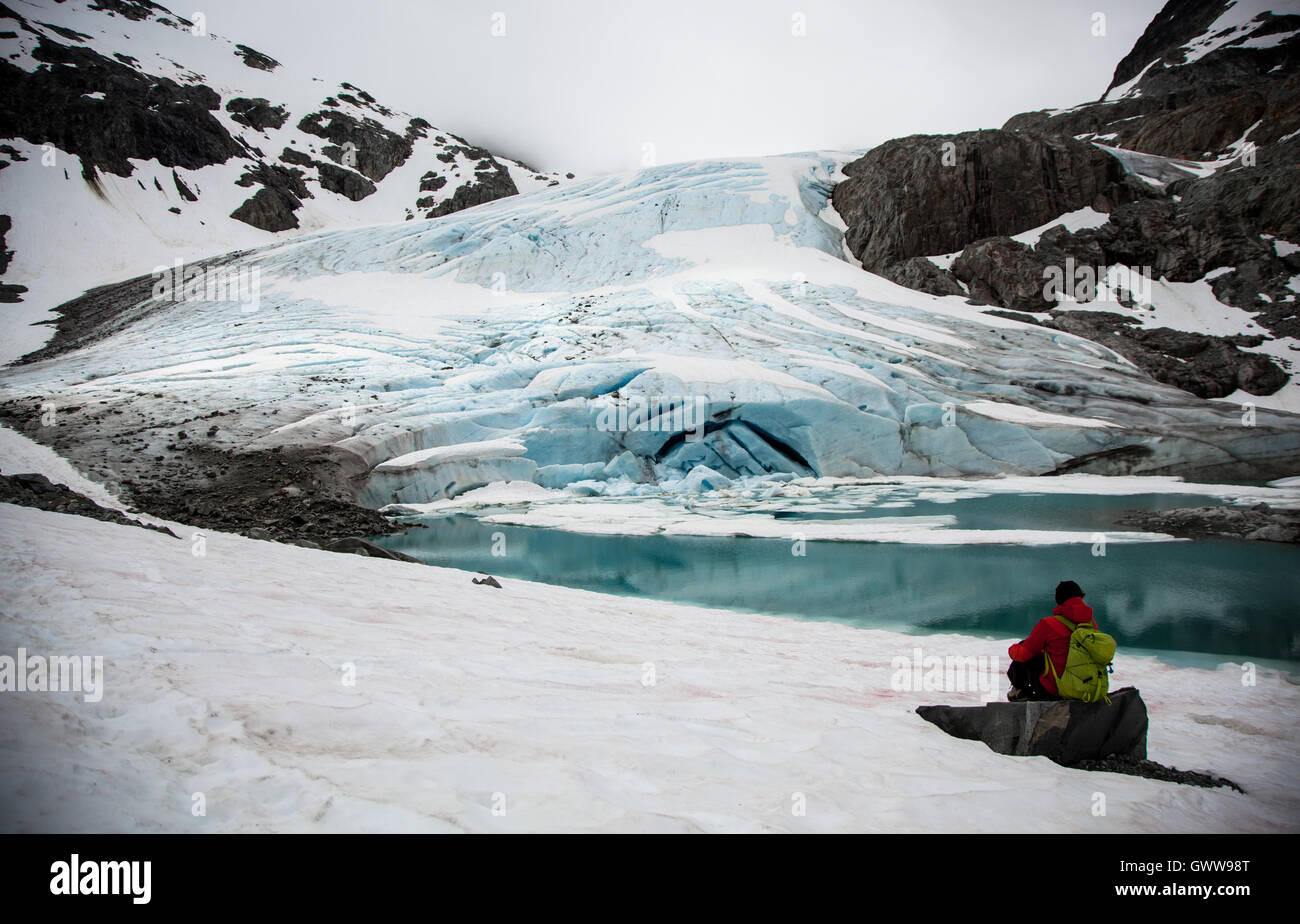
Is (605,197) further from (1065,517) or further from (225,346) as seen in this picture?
(1065,517)

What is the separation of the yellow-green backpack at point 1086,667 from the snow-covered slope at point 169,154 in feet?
122

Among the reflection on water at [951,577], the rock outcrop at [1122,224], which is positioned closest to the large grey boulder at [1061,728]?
the reflection on water at [951,577]

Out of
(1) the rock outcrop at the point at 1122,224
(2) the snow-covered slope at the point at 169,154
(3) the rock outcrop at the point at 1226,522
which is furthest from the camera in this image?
(2) the snow-covered slope at the point at 169,154

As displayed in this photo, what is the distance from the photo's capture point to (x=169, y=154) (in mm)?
50750

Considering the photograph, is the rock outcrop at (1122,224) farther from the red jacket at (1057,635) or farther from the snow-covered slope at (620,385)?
the red jacket at (1057,635)

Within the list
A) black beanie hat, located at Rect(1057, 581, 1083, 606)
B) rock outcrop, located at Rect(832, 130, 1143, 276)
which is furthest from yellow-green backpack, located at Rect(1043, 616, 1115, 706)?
rock outcrop, located at Rect(832, 130, 1143, 276)

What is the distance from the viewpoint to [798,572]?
1152 cm

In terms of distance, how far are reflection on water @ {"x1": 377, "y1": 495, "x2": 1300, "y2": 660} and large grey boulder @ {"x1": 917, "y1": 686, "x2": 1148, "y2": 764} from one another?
196 inches

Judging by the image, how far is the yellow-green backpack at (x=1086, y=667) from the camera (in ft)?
11.1

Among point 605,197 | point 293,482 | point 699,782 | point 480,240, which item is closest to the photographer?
point 699,782

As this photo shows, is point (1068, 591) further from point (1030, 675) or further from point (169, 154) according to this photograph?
point (169, 154)

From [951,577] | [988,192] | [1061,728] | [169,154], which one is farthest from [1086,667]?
[169,154]
